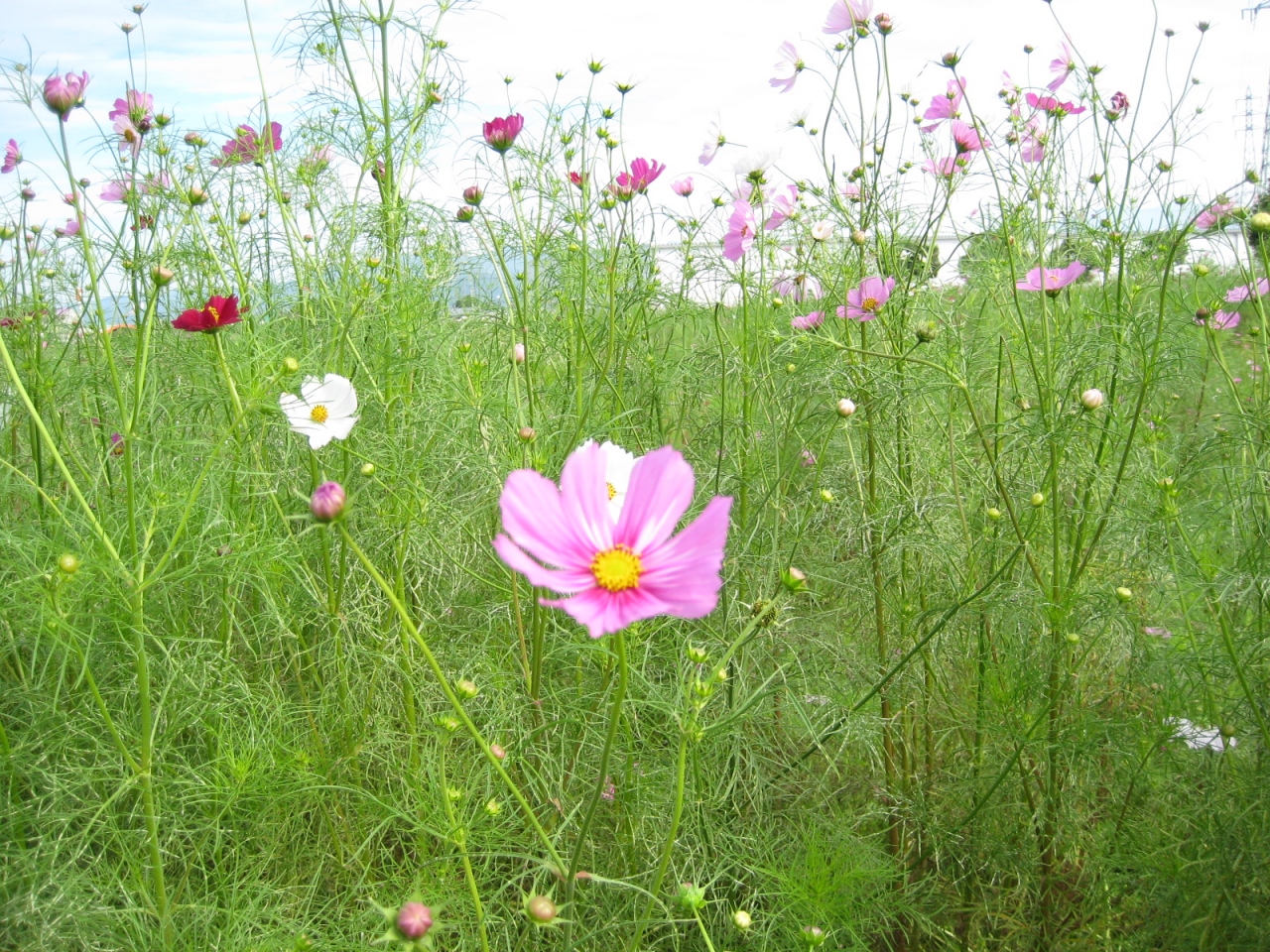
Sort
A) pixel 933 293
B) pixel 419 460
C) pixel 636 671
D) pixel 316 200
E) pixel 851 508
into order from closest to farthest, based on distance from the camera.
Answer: pixel 636 671
pixel 419 460
pixel 851 508
pixel 316 200
pixel 933 293

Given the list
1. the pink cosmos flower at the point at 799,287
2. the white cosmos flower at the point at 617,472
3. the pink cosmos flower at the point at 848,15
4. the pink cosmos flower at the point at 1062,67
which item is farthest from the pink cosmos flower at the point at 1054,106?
the white cosmos flower at the point at 617,472

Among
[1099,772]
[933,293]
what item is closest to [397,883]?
Result: [1099,772]

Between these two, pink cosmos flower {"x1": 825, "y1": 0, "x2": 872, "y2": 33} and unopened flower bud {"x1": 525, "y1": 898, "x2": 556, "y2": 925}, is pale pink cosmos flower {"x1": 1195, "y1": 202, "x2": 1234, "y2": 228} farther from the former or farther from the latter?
unopened flower bud {"x1": 525, "y1": 898, "x2": 556, "y2": 925}

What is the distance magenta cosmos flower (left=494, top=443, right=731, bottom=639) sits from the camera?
0.55 m

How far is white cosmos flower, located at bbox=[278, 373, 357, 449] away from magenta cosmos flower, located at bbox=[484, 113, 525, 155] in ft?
1.46

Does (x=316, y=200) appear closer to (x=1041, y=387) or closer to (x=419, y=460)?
(x=419, y=460)

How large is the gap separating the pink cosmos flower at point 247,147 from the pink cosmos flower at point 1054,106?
1.30 meters

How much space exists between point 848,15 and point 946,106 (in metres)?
0.27

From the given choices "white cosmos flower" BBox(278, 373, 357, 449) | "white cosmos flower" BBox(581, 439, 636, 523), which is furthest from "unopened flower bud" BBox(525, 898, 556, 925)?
"white cosmos flower" BBox(278, 373, 357, 449)

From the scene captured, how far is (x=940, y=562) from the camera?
4.43 ft

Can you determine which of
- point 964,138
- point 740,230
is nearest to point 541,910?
point 740,230

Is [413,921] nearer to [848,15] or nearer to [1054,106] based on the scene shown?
[848,15]

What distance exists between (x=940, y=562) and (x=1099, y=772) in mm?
422

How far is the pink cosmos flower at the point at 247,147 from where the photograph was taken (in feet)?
4.79
